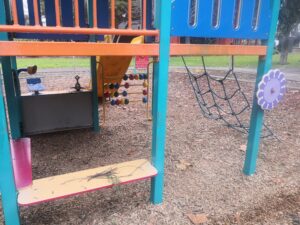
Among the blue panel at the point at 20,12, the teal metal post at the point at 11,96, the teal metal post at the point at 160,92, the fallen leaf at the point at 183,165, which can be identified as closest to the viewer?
the teal metal post at the point at 160,92

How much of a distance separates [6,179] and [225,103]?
17.7 ft

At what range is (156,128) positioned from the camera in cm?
223

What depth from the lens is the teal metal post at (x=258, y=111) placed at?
2572 mm

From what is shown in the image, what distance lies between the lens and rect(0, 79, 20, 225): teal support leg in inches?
67.7

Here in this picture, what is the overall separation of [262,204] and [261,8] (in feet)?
5.82

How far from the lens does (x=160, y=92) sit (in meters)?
2.15

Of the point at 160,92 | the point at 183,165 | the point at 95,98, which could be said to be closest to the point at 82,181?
the point at 160,92

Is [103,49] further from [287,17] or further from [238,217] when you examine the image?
[287,17]

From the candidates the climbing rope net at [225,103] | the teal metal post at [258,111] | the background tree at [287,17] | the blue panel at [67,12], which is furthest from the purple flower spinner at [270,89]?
the background tree at [287,17]

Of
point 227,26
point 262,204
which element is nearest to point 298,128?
point 262,204

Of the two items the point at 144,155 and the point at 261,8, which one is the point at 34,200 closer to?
the point at 144,155

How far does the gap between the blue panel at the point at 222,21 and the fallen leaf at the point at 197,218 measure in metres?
1.47

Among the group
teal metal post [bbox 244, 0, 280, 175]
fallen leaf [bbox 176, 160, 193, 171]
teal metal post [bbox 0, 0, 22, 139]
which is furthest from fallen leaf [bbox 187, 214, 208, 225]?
teal metal post [bbox 0, 0, 22, 139]

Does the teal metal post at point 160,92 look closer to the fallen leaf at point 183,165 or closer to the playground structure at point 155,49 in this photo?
the playground structure at point 155,49
